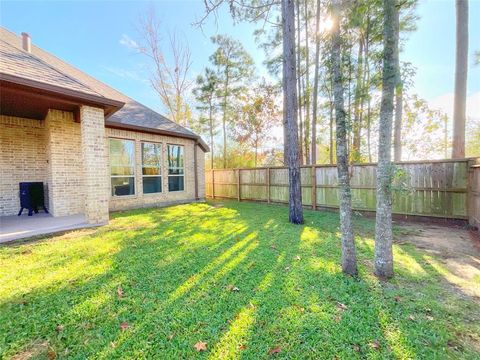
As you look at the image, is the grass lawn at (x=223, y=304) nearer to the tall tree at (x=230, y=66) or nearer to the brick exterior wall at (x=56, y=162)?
the brick exterior wall at (x=56, y=162)

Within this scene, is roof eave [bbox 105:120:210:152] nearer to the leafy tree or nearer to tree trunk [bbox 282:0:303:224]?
tree trunk [bbox 282:0:303:224]

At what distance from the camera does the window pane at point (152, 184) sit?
902 cm

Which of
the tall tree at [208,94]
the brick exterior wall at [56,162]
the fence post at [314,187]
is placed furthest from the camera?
the tall tree at [208,94]

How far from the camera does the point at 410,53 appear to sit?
7.09m

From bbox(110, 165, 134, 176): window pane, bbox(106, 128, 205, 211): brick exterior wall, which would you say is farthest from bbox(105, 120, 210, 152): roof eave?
bbox(110, 165, 134, 176): window pane

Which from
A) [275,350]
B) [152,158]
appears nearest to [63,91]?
[152,158]

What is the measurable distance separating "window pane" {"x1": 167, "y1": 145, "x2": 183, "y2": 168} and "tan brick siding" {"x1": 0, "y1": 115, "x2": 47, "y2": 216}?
4359 mm

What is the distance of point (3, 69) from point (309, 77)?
12.2 meters

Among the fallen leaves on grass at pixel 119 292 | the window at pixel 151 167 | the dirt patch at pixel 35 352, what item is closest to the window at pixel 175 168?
the window at pixel 151 167

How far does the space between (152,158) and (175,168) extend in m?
1.26

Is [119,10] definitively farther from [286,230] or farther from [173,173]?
[286,230]

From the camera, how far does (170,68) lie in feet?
58.1

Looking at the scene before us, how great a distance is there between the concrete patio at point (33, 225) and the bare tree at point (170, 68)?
1357cm

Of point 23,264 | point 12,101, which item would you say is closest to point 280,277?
point 23,264
